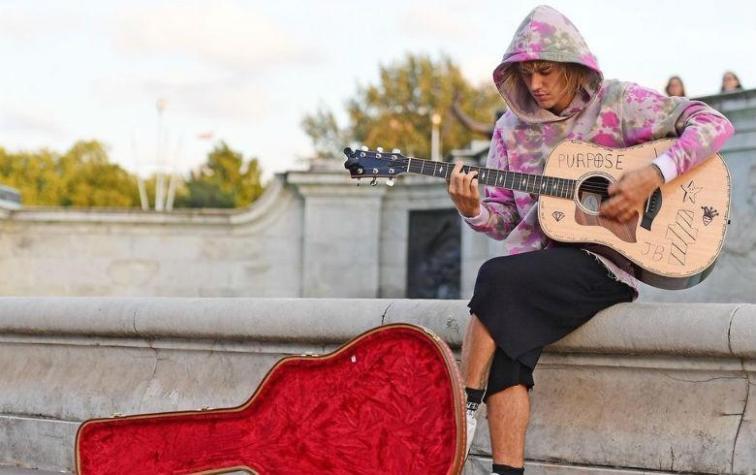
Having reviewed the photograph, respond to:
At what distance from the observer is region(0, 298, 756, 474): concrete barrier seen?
3.12 metres

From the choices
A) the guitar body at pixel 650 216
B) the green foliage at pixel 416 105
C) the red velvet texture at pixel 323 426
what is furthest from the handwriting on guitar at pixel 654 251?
the green foliage at pixel 416 105

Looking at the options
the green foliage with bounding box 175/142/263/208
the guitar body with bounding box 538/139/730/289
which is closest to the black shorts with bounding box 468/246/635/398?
the guitar body with bounding box 538/139/730/289

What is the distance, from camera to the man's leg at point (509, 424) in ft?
9.90

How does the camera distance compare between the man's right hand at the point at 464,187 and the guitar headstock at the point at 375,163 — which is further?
the guitar headstock at the point at 375,163

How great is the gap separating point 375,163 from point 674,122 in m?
1.01

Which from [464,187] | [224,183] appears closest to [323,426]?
[464,187]

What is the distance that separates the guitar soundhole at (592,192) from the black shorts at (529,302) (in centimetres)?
21

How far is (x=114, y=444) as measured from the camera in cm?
341

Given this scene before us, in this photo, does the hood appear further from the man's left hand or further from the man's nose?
the man's left hand

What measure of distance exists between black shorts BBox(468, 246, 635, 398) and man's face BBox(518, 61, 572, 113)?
553 mm

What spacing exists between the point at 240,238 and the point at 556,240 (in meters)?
9.69

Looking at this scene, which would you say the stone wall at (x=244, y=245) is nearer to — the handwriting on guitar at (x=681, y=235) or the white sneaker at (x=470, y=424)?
the handwriting on guitar at (x=681, y=235)

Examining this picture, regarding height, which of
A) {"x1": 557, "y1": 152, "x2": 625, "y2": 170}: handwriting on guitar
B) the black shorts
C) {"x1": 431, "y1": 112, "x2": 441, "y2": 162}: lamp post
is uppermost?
{"x1": 431, "y1": 112, "x2": 441, "y2": 162}: lamp post

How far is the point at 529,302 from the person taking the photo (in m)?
3.09
